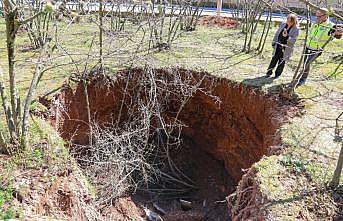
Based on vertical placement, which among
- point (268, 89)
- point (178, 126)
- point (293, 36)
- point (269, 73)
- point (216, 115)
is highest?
point (293, 36)

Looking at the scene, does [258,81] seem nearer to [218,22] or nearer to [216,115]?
[216,115]

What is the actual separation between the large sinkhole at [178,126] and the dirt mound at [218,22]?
620cm

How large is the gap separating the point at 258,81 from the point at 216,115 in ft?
5.55

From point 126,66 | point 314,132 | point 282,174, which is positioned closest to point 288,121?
point 314,132

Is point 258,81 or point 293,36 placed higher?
point 293,36

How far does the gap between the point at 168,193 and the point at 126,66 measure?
344 cm

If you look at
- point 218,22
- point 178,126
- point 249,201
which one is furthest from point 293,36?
point 218,22

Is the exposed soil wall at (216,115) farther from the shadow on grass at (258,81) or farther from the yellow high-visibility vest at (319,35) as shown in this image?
the yellow high-visibility vest at (319,35)

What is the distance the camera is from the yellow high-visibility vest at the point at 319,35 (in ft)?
25.7

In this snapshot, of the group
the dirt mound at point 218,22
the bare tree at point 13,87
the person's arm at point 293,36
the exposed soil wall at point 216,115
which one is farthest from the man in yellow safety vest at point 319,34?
the dirt mound at point 218,22

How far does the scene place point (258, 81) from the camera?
924 centimetres

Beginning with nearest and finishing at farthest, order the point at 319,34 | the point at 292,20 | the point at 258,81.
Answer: the point at 319,34 → the point at 292,20 → the point at 258,81

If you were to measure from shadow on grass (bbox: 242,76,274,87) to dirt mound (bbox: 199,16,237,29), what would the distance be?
6622 millimetres

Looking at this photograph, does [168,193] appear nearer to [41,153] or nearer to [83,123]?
[83,123]
